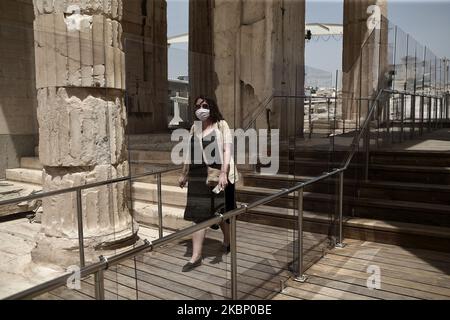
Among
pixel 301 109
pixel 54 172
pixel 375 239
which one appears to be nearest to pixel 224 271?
pixel 375 239

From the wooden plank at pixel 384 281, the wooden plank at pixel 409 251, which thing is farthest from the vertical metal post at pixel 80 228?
the wooden plank at pixel 409 251

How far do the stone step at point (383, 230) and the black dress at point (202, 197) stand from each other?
727mm

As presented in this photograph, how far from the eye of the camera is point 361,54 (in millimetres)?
6629

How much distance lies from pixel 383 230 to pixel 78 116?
339 centimetres

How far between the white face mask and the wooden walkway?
121cm

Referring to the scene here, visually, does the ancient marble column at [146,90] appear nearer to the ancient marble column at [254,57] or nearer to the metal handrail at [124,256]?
the metal handrail at [124,256]

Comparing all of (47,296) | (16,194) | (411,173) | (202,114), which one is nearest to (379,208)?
(411,173)

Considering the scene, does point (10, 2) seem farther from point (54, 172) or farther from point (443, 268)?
point (443, 268)

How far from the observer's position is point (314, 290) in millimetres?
3494

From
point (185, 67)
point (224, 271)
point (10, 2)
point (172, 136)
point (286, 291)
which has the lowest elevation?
point (286, 291)

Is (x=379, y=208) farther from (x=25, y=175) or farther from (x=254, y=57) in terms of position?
(x=25, y=175)

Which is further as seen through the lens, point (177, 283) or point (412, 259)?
point (412, 259)
